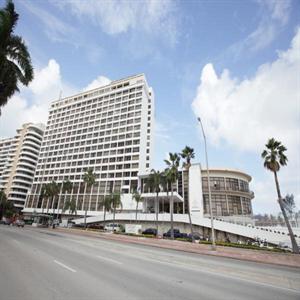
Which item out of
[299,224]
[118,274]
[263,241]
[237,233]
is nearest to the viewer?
[118,274]

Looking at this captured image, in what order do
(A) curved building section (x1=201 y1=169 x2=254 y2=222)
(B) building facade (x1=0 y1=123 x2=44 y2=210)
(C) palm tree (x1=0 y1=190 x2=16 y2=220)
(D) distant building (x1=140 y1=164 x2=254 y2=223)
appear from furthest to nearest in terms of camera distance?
(B) building facade (x1=0 y1=123 x2=44 y2=210) → (C) palm tree (x1=0 y1=190 x2=16 y2=220) → (A) curved building section (x1=201 y1=169 x2=254 y2=222) → (D) distant building (x1=140 y1=164 x2=254 y2=223)

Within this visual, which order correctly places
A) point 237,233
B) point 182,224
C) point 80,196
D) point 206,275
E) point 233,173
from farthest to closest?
point 80,196 < point 233,173 < point 182,224 < point 237,233 < point 206,275

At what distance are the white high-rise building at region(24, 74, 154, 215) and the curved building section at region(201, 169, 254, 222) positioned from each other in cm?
2437

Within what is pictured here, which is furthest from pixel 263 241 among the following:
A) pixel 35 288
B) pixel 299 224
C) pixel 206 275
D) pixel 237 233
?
pixel 35 288

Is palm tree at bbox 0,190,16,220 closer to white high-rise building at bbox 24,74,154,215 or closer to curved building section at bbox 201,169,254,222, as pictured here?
white high-rise building at bbox 24,74,154,215

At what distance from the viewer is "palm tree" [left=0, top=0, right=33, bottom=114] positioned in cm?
1739

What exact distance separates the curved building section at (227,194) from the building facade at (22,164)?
89140 mm

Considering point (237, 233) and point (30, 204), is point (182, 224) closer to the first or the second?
point (237, 233)

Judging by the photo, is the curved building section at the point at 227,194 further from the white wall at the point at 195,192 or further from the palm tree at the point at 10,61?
the palm tree at the point at 10,61

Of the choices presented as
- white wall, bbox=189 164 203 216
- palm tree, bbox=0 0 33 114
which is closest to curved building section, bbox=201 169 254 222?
white wall, bbox=189 164 203 216

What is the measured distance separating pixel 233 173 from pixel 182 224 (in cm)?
2782

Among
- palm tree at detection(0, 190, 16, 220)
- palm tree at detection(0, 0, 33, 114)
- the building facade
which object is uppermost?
the building facade

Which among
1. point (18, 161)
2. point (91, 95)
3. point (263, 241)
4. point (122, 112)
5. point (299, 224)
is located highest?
point (91, 95)

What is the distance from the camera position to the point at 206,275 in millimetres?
9008
